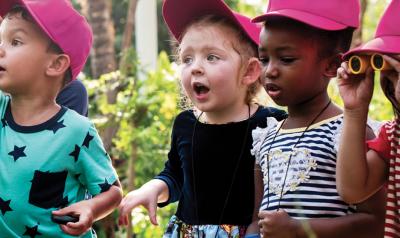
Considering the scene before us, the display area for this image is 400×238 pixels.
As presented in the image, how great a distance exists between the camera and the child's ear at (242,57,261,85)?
3.83m

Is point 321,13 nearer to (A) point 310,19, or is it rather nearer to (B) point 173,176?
(A) point 310,19

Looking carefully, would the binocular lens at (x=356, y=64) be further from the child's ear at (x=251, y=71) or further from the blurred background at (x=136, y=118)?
the blurred background at (x=136, y=118)

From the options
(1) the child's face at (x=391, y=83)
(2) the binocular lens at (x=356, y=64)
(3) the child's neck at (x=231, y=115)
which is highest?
(2) the binocular lens at (x=356, y=64)

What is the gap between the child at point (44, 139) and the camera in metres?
3.51

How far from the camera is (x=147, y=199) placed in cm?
383

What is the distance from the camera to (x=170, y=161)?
4.11 metres

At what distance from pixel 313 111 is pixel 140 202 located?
94cm

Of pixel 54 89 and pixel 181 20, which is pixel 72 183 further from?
pixel 181 20

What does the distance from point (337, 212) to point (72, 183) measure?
3.80ft

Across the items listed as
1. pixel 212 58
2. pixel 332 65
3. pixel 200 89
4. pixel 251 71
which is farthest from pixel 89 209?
pixel 332 65

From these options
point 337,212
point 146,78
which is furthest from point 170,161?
point 146,78

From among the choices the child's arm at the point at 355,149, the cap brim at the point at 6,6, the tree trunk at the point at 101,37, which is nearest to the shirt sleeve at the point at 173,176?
the cap brim at the point at 6,6

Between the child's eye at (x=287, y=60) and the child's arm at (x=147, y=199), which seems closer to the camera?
the child's eye at (x=287, y=60)

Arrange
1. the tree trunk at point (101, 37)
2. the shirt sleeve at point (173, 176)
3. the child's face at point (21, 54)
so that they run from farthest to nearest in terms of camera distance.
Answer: the tree trunk at point (101, 37)
the shirt sleeve at point (173, 176)
the child's face at point (21, 54)
